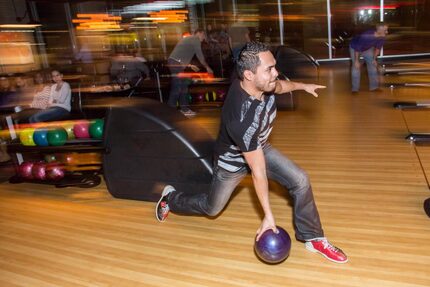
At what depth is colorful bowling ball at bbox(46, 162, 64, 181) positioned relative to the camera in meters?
3.45

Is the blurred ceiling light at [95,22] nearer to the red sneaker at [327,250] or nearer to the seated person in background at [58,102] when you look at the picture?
the seated person in background at [58,102]

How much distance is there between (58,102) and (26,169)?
3.29 feet

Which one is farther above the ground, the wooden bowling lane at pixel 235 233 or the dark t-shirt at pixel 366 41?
the dark t-shirt at pixel 366 41

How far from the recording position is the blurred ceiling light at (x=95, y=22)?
983 cm

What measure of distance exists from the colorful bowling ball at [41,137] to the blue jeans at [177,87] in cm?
228

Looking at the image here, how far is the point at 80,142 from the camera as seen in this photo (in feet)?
11.0

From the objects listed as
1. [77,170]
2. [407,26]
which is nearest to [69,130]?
[77,170]

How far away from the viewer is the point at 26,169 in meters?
3.59

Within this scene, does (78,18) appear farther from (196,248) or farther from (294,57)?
(196,248)

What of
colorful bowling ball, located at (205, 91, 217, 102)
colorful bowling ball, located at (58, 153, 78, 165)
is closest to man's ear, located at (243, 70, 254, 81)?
colorful bowling ball, located at (58, 153, 78, 165)

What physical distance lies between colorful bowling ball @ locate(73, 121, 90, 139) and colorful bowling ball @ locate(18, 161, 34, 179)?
51 centimetres

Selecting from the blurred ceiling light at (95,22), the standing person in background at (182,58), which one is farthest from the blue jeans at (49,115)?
the blurred ceiling light at (95,22)

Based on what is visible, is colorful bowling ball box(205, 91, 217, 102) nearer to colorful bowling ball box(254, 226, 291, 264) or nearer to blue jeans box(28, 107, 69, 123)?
blue jeans box(28, 107, 69, 123)

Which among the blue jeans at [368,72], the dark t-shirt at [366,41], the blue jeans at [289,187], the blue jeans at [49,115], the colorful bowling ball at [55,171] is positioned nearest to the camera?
the blue jeans at [289,187]
